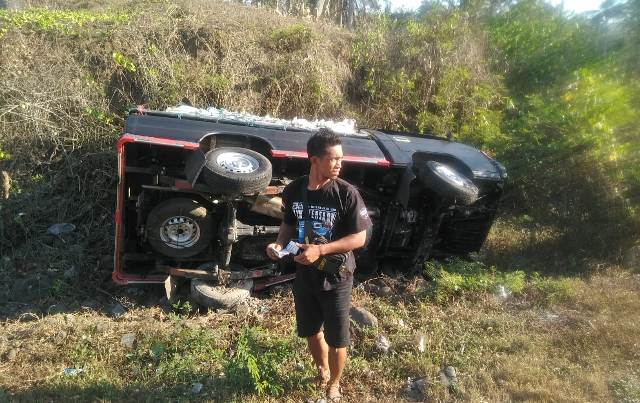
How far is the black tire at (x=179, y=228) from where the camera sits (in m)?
4.38

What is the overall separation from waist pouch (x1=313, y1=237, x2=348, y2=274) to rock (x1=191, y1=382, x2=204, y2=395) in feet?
4.39

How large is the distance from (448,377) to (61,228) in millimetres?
4577

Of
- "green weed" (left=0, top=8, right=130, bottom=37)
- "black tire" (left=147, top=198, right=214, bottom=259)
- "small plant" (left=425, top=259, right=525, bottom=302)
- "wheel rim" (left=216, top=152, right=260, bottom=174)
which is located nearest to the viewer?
"wheel rim" (left=216, top=152, right=260, bottom=174)

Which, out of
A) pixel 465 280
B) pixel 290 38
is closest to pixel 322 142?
pixel 465 280

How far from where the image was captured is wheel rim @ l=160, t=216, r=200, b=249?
4.41 m

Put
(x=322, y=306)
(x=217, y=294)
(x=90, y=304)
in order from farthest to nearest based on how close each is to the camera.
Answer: (x=90, y=304) → (x=217, y=294) → (x=322, y=306)

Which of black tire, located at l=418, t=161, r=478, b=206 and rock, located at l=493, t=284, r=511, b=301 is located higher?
black tire, located at l=418, t=161, r=478, b=206

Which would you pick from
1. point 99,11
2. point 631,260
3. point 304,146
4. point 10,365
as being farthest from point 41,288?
point 631,260

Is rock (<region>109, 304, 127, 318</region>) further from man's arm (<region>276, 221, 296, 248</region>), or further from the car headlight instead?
the car headlight

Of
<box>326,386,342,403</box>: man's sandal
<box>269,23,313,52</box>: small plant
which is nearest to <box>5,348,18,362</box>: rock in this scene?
<box>326,386,342,403</box>: man's sandal

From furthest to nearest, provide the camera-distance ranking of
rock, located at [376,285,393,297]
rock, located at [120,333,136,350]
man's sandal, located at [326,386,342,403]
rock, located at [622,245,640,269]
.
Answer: rock, located at [622,245,640,269] < rock, located at [376,285,393,297] < rock, located at [120,333,136,350] < man's sandal, located at [326,386,342,403]

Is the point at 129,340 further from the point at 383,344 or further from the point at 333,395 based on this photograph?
the point at 383,344

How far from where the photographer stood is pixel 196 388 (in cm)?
333

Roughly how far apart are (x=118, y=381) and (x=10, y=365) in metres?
0.84
